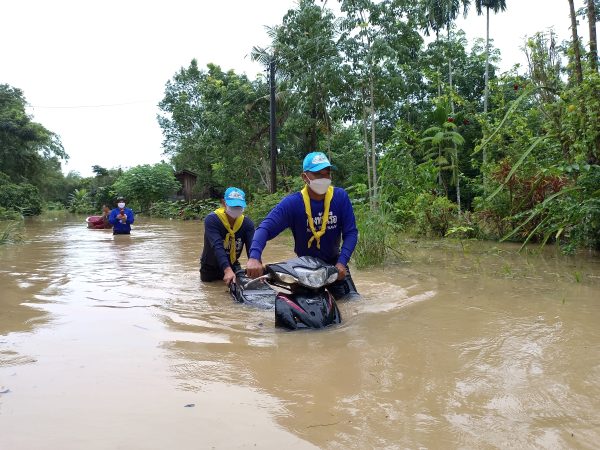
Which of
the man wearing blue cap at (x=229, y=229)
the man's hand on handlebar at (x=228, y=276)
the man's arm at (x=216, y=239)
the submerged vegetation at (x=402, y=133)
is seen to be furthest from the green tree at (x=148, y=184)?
the man's hand on handlebar at (x=228, y=276)

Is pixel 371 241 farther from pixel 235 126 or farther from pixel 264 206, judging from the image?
pixel 235 126

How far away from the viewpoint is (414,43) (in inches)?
546

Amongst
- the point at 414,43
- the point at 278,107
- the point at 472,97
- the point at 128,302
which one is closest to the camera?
the point at 128,302

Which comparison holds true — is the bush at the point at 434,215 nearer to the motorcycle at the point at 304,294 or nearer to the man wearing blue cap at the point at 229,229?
the man wearing blue cap at the point at 229,229

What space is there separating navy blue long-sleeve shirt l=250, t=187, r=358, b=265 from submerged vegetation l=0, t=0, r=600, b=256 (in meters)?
1.34

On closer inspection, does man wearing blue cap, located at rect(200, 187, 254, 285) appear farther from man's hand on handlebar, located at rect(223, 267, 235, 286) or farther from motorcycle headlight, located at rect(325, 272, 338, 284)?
motorcycle headlight, located at rect(325, 272, 338, 284)

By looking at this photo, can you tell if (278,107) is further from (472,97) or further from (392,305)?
(392,305)

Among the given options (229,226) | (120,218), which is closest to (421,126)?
(120,218)

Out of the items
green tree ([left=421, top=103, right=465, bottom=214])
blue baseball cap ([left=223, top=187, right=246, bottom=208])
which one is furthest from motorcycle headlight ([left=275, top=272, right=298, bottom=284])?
green tree ([left=421, top=103, right=465, bottom=214])

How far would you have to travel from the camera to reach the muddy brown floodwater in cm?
212

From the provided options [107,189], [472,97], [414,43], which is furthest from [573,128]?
[107,189]

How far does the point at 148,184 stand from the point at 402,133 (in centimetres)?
2181

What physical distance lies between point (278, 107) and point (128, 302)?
1782 cm

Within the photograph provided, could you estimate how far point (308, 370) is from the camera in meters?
2.94
